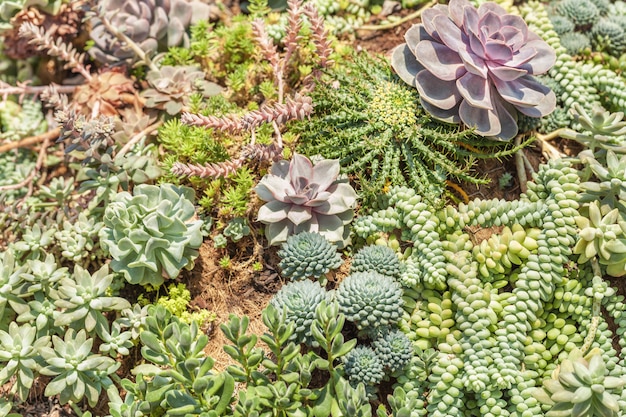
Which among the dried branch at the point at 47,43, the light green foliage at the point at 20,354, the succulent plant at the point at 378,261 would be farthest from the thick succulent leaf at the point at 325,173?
the dried branch at the point at 47,43

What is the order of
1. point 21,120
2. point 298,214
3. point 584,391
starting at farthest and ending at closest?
point 21,120 < point 298,214 < point 584,391

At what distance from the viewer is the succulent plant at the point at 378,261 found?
287 centimetres

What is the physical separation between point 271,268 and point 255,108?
983 mm

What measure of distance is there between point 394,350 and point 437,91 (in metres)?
1.38

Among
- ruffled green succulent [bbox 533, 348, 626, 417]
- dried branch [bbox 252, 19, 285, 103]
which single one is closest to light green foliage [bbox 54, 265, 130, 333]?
dried branch [bbox 252, 19, 285, 103]

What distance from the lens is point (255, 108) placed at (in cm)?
342

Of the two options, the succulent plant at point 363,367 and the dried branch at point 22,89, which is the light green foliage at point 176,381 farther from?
the dried branch at point 22,89

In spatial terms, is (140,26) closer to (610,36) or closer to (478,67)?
(478,67)

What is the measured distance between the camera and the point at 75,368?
107 inches

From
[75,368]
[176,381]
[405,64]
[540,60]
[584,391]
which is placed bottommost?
[75,368]

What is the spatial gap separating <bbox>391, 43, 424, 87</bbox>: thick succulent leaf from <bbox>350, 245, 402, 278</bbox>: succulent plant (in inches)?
36.6

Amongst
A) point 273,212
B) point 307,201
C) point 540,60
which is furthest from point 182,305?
point 540,60

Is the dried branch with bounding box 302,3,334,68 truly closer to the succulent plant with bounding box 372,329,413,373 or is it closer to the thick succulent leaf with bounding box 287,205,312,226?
the thick succulent leaf with bounding box 287,205,312,226

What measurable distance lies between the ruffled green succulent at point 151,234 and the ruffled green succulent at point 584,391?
1842 mm
